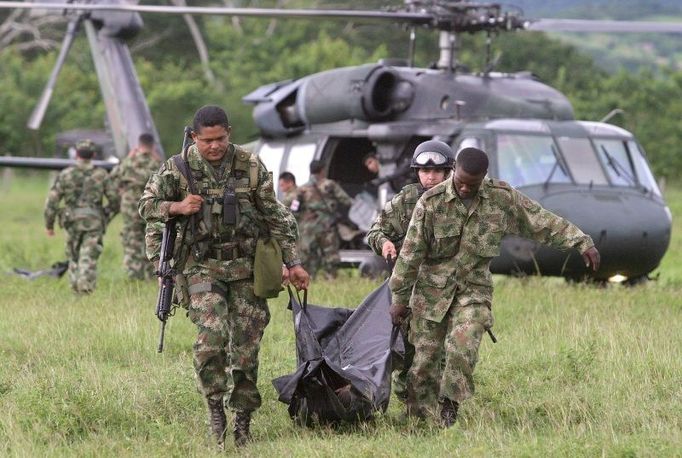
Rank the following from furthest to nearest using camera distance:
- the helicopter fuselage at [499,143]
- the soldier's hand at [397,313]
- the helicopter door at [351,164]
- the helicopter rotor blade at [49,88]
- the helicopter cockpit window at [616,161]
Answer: the helicopter rotor blade at [49,88] → the helicopter door at [351,164] → the helicopter cockpit window at [616,161] → the helicopter fuselage at [499,143] → the soldier's hand at [397,313]

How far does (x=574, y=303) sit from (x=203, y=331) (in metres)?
5.57

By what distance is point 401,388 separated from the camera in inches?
313

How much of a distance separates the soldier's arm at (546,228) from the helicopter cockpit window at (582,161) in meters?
6.41

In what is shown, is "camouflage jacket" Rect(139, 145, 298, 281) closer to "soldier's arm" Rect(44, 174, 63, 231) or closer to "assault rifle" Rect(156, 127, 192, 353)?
"assault rifle" Rect(156, 127, 192, 353)

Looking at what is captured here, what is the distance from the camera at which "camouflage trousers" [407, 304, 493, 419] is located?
23.7 ft

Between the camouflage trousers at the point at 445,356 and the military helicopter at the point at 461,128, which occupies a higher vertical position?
the camouflage trousers at the point at 445,356

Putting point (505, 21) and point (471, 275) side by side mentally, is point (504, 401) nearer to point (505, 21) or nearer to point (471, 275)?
point (471, 275)

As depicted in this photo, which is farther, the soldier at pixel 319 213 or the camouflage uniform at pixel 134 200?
the soldier at pixel 319 213

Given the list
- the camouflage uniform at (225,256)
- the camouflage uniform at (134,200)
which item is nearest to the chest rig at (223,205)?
the camouflage uniform at (225,256)

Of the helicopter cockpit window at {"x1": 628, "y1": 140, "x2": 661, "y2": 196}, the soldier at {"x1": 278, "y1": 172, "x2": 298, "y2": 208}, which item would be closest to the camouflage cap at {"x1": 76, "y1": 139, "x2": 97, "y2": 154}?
the soldier at {"x1": 278, "y1": 172, "x2": 298, "y2": 208}

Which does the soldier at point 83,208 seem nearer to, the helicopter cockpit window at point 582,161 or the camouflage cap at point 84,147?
the camouflage cap at point 84,147

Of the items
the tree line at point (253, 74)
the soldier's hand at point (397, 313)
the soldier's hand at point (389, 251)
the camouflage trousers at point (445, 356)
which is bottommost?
the tree line at point (253, 74)

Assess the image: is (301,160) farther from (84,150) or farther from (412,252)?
(412,252)

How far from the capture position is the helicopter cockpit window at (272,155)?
16453mm
